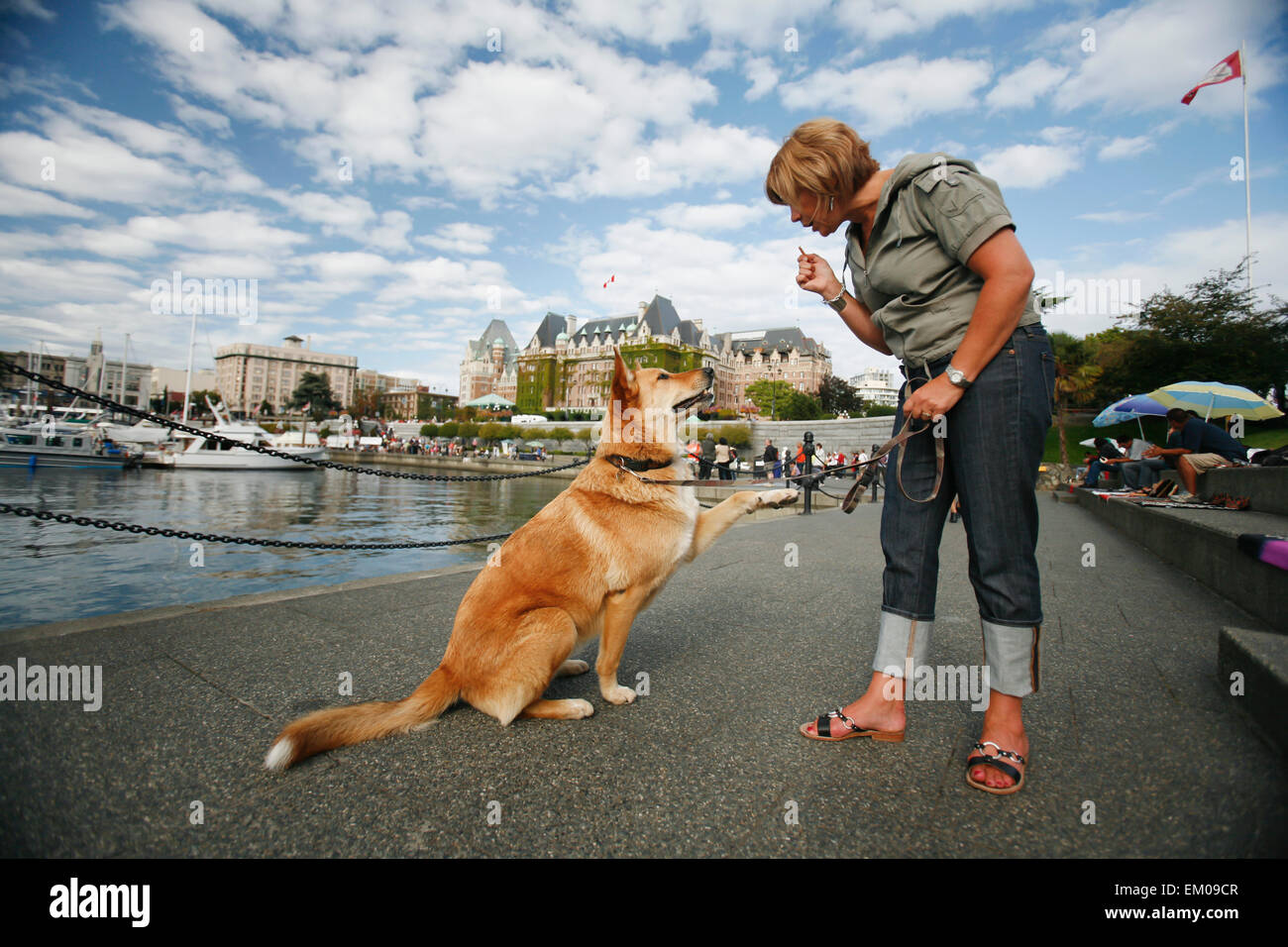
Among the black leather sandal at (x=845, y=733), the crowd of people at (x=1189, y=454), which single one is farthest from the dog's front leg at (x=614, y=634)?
the crowd of people at (x=1189, y=454)

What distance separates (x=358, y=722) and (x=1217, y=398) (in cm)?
1690

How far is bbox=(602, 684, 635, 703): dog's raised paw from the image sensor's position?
8.57 feet

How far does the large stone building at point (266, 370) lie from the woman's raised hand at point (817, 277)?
16072cm

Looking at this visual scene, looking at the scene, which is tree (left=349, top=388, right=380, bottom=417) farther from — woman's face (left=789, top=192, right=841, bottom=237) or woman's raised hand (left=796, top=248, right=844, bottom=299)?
woman's face (left=789, top=192, right=841, bottom=237)

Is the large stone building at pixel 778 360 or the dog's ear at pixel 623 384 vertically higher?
the large stone building at pixel 778 360

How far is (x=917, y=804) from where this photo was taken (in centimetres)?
175

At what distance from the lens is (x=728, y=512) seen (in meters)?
2.95

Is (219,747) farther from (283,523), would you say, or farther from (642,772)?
(283,523)

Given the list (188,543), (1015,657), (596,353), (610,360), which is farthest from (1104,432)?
(596,353)

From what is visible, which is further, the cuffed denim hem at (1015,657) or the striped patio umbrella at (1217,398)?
the striped patio umbrella at (1217,398)

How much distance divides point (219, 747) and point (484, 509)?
56.9 ft

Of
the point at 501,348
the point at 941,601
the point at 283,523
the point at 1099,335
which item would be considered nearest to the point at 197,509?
the point at 283,523

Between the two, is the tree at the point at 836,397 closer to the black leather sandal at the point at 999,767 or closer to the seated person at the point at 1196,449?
the seated person at the point at 1196,449

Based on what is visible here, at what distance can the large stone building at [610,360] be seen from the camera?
109250 mm
